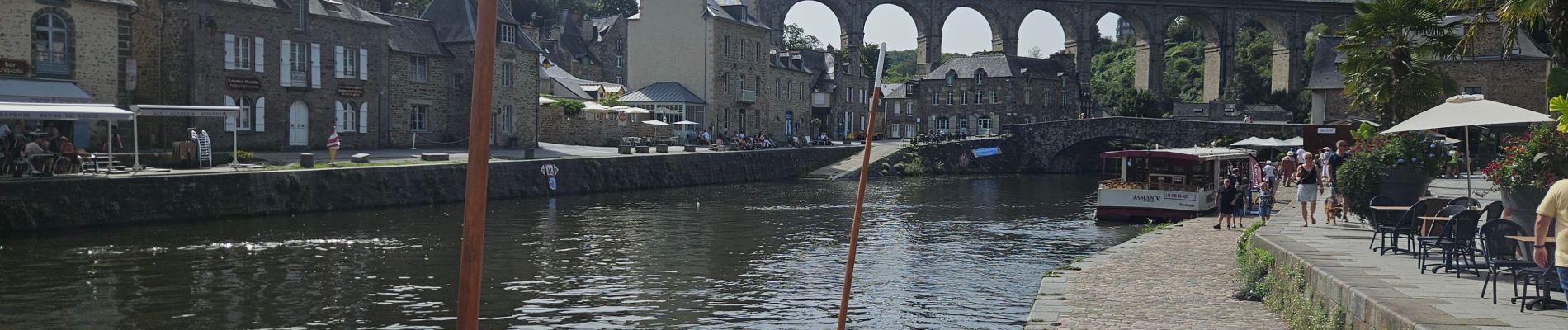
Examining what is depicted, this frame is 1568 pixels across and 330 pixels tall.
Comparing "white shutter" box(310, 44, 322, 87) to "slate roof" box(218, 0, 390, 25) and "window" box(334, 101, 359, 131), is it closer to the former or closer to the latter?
"slate roof" box(218, 0, 390, 25)

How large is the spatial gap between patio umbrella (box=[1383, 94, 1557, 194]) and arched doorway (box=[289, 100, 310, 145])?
100 feet

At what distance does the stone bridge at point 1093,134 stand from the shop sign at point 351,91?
3244 centimetres

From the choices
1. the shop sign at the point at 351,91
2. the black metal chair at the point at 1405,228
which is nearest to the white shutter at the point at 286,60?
the shop sign at the point at 351,91

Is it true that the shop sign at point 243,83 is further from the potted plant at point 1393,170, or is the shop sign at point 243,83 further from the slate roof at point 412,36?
the potted plant at point 1393,170

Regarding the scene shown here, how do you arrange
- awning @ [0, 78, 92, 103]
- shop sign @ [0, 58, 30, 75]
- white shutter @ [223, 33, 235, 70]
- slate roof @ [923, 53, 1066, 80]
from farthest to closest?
slate roof @ [923, 53, 1066, 80], white shutter @ [223, 33, 235, 70], shop sign @ [0, 58, 30, 75], awning @ [0, 78, 92, 103]

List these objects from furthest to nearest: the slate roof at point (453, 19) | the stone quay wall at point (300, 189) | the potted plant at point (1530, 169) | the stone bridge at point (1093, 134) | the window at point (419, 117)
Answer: the stone bridge at point (1093, 134) < the slate roof at point (453, 19) < the window at point (419, 117) < the stone quay wall at point (300, 189) < the potted plant at point (1530, 169)

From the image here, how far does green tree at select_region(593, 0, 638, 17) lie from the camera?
321 ft

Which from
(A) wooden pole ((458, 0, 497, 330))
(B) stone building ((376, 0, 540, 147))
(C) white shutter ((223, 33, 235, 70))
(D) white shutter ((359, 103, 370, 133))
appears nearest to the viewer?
(A) wooden pole ((458, 0, 497, 330))

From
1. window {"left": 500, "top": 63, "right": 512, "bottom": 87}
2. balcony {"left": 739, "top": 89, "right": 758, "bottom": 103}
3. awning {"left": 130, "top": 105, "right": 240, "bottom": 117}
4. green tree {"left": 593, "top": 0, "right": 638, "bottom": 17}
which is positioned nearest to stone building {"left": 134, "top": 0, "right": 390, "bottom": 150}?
window {"left": 500, "top": 63, "right": 512, "bottom": 87}

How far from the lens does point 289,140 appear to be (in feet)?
121

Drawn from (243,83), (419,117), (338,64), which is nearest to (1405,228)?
(243,83)

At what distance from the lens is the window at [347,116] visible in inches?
1517

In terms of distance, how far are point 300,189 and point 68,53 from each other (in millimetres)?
7336

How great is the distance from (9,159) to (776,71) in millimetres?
44162
